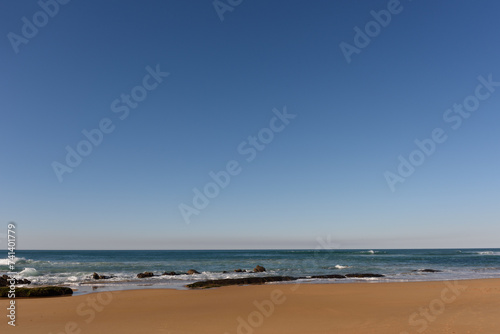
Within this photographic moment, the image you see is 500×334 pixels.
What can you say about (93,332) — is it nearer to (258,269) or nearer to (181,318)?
(181,318)

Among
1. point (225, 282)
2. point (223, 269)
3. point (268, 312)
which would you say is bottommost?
point (223, 269)

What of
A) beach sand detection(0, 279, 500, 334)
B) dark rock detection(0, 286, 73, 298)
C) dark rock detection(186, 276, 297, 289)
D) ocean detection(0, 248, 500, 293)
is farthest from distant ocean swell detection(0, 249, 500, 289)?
beach sand detection(0, 279, 500, 334)

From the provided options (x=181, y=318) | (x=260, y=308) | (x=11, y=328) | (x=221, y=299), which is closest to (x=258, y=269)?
(x=221, y=299)

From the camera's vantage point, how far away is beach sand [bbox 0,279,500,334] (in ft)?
36.8

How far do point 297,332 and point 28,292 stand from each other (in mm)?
16597

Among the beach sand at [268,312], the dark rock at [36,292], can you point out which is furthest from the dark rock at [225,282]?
the dark rock at [36,292]

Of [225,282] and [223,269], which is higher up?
[225,282]

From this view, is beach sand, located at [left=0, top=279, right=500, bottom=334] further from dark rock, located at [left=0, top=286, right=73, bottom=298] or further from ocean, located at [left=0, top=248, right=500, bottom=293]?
ocean, located at [left=0, top=248, right=500, bottom=293]

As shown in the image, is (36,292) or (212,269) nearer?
(36,292)

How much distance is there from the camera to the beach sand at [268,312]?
36.8ft

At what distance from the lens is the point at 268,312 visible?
14117 mm

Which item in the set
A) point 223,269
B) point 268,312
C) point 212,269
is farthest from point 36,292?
point 223,269

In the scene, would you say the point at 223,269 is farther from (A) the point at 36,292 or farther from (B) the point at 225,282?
(A) the point at 36,292

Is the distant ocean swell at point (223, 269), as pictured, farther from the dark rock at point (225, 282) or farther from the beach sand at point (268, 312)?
the beach sand at point (268, 312)
